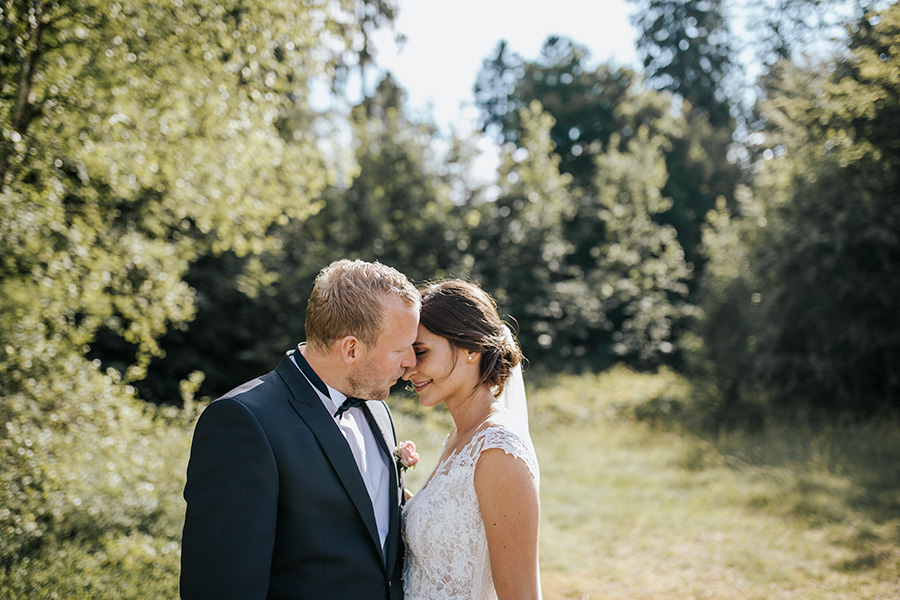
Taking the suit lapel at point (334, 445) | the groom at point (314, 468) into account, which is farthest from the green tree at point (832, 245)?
the suit lapel at point (334, 445)

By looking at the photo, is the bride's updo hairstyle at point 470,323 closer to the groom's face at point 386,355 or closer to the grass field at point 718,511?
the groom's face at point 386,355

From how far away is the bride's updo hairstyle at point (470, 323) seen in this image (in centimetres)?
283

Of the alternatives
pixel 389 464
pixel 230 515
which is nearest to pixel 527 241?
pixel 389 464

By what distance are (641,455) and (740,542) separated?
194 inches

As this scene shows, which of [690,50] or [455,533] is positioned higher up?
[690,50]

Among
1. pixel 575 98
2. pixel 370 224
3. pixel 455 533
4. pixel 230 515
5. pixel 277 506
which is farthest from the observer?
pixel 575 98

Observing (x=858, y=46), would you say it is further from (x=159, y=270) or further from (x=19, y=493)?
(x=19, y=493)

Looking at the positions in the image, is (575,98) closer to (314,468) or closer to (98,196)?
(98,196)

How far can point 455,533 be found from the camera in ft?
8.63

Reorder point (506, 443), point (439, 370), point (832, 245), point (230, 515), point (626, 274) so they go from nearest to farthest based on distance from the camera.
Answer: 1. point (230, 515)
2. point (506, 443)
3. point (439, 370)
4. point (832, 245)
5. point (626, 274)

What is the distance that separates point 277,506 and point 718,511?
8.14 meters

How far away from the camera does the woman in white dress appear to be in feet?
7.94

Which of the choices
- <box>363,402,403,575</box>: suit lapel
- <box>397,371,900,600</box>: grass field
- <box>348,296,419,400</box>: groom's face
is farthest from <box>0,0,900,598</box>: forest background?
<box>348,296,419,400</box>: groom's face

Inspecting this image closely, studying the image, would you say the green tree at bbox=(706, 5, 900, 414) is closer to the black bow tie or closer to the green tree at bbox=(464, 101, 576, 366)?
the green tree at bbox=(464, 101, 576, 366)
